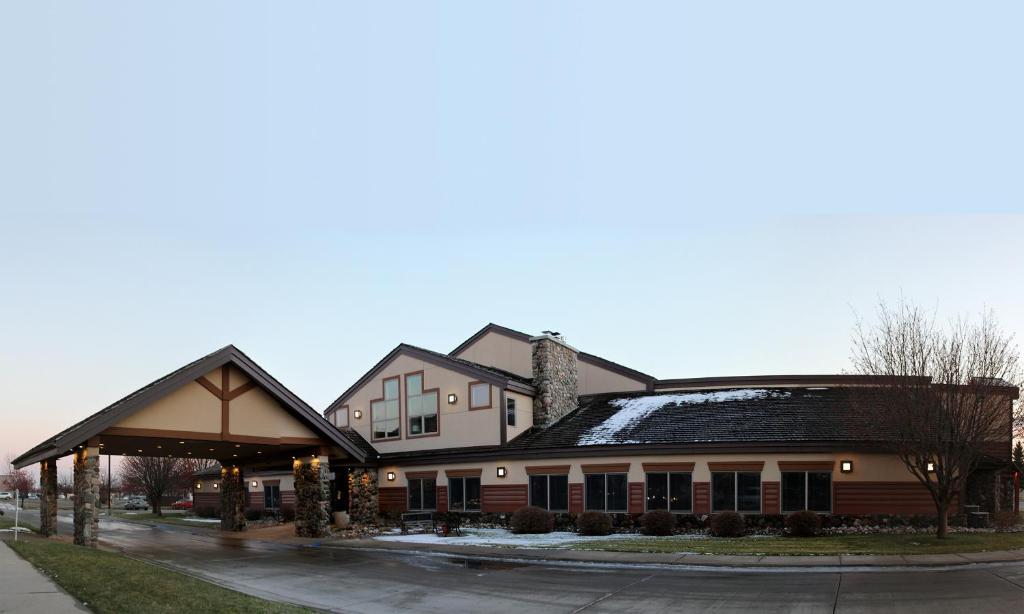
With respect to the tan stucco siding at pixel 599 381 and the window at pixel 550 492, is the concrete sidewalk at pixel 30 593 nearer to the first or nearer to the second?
the window at pixel 550 492

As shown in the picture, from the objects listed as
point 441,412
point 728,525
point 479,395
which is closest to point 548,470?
point 479,395

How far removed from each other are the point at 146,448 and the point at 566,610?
74.1ft

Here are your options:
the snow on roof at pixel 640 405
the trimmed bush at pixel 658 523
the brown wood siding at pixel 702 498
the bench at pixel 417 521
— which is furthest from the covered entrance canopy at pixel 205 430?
the brown wood siding at pixel 702 498

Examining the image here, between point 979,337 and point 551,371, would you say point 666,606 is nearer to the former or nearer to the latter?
point 979,337

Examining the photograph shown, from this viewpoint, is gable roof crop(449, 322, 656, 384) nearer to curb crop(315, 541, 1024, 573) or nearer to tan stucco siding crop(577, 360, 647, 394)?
tan stucco siding crop(577, 360, 647, 394)

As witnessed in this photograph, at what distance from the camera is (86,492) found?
23.4 meters

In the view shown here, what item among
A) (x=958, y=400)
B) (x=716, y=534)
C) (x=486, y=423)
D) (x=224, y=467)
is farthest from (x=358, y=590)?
(x=224, y=467)

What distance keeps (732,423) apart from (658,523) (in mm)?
5183

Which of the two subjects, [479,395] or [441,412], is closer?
[479,395]

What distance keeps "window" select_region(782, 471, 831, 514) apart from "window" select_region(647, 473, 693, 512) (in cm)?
338

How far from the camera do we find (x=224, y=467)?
3831 cm

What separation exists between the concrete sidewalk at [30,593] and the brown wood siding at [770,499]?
72.4 feet

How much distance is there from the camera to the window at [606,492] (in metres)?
29.1

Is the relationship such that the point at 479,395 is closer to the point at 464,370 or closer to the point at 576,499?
the point at 464,370
